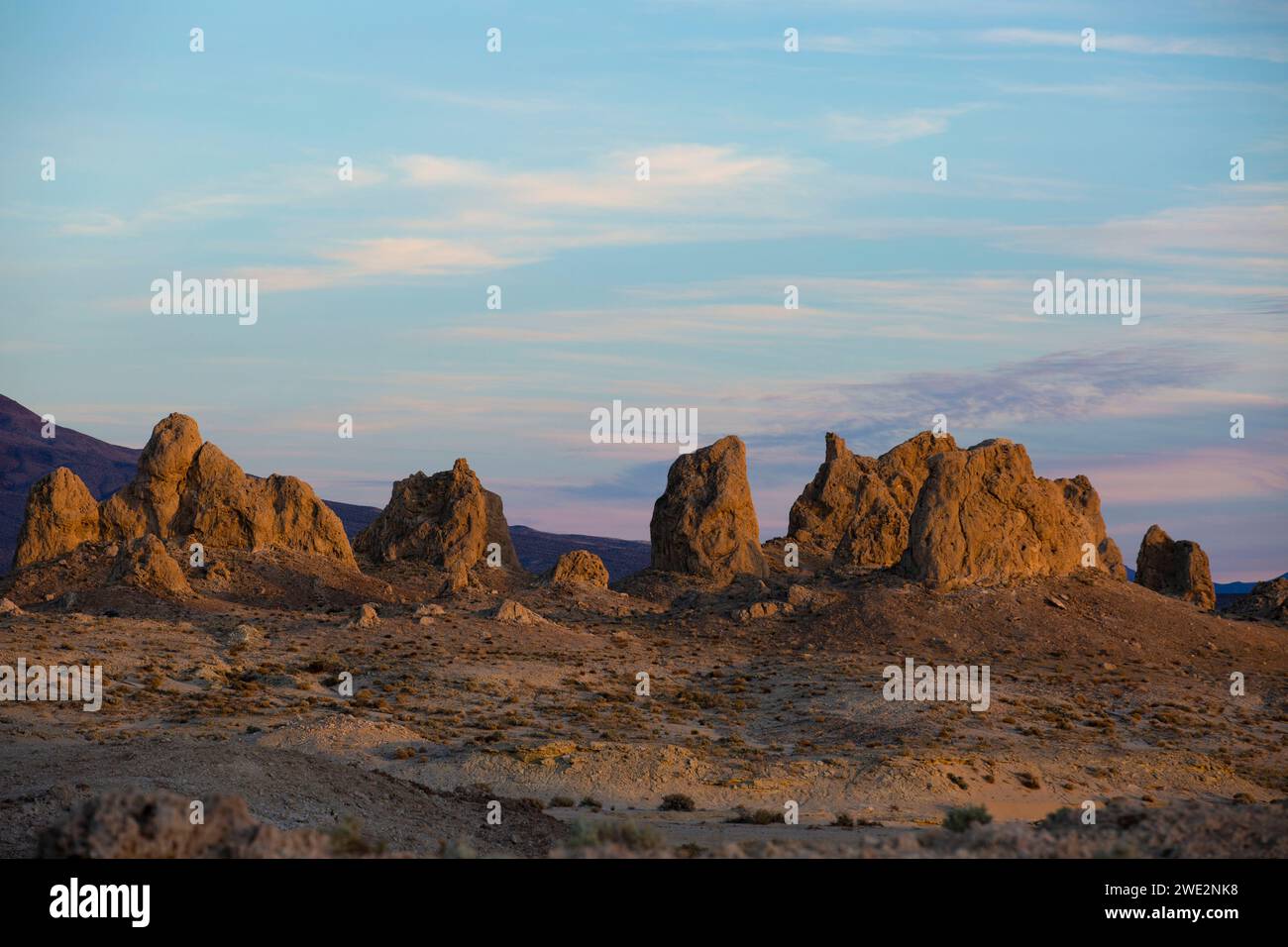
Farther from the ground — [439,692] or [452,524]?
[452,524]

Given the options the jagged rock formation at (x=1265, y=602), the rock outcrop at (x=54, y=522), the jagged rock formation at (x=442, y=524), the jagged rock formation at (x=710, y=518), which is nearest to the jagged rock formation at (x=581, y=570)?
the jagged rock formation at (x=710, y=518)

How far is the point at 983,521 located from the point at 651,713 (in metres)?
22.8

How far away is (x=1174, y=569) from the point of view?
76.2m

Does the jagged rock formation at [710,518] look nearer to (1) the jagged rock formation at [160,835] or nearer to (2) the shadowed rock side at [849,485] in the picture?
(2) the shadowed rock side at [849,485]

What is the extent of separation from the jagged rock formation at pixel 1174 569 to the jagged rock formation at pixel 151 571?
173 feet

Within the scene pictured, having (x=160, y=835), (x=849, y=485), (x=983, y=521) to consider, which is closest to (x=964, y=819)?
(x=160, y=835)

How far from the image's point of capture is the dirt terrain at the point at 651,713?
2152 cm

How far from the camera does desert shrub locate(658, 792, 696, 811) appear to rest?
26.2 meters

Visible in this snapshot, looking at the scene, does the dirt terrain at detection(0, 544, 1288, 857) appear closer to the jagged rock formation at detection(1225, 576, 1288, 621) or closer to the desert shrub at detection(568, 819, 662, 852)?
the desert shrub at detection(568, 819, 662, 852)

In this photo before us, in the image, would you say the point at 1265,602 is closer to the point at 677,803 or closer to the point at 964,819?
the point at 677,803

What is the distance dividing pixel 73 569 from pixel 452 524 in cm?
2144
